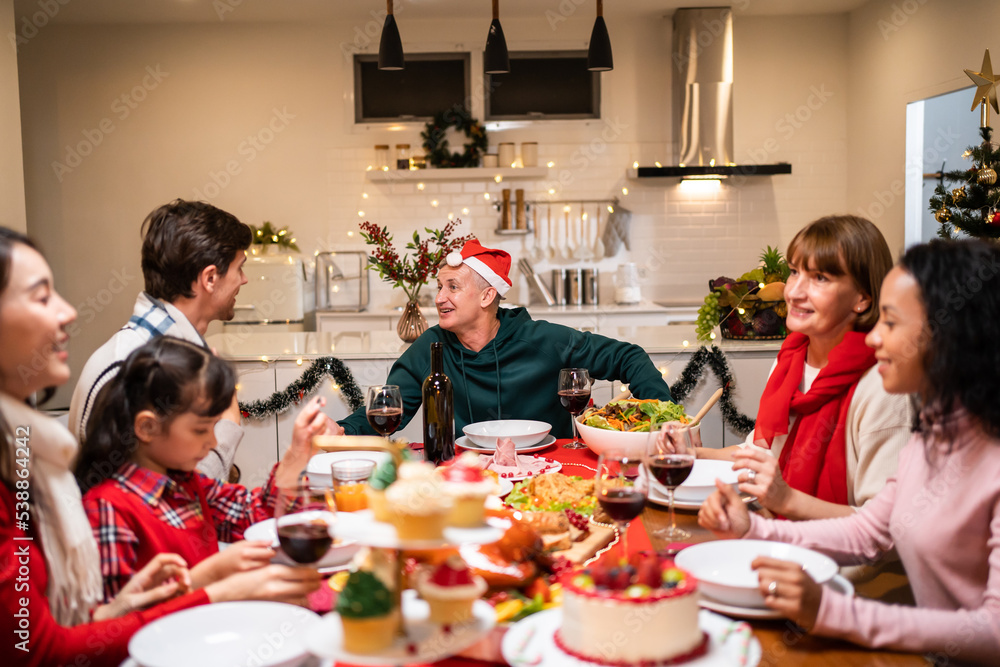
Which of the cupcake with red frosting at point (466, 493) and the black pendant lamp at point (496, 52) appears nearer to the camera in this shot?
the cupcake with red frosting at point (466, 493)

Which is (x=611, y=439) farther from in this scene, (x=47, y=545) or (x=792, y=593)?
(x=47, y=545)

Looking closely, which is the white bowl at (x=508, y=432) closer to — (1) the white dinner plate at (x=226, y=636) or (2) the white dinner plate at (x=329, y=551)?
(2) the white dinner plate at (x=329, y=551)

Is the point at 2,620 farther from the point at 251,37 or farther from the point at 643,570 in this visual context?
the point at 251,37

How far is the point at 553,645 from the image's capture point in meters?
1.00

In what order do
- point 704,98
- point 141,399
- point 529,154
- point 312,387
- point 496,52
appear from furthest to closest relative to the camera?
point 529,154 → point 704,98 → point 496,52 → point 312,387 → point 141,399

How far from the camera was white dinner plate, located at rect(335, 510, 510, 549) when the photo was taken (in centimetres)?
84

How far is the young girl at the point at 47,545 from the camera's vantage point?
3.53 ft

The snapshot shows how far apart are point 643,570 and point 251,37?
6.24 m

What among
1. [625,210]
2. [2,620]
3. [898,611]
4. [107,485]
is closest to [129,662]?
[2,620]

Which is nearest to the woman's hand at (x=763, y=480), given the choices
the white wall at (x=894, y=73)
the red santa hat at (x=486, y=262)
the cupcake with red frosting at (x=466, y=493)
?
the cupcake with red frosting at (x=466, y=493)

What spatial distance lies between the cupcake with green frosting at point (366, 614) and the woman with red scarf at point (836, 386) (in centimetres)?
112

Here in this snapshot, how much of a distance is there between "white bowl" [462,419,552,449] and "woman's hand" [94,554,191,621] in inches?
41.6

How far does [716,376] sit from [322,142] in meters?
3.96

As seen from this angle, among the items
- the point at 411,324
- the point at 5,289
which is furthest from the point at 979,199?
the point at 5,289
